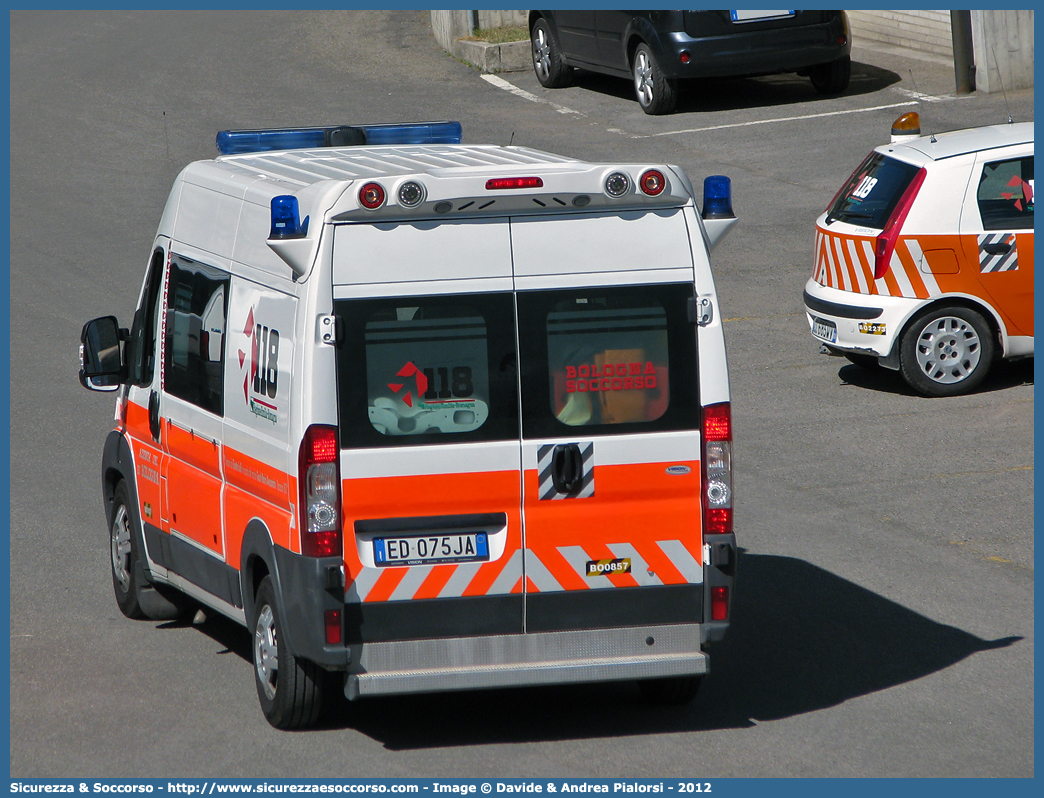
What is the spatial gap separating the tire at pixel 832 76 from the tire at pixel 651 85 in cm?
205

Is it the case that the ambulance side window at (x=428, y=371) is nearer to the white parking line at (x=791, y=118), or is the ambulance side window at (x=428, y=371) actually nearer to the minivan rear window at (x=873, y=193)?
the minivan rear window at (x=873, y=193)

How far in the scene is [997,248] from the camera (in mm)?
12305

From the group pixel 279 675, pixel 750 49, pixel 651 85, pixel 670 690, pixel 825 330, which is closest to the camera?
pixel 279 675

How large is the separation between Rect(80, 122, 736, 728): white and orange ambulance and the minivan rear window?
6.02m

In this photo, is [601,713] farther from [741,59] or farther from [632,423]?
[741,59]

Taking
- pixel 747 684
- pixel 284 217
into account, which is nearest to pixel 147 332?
pixel 284 217

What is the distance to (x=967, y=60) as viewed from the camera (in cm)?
2195

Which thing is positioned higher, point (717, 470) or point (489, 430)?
point (489, 430)

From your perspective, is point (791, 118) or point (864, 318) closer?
point (864, 318)

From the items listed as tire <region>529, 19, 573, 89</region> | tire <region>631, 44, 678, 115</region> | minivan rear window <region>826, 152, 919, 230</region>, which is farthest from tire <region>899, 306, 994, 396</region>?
tire <region>529, 19, 573, 89</region>

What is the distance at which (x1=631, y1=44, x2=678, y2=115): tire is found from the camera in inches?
868

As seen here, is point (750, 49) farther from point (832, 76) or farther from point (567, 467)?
point (567, 467)

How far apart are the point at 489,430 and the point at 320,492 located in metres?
0.72

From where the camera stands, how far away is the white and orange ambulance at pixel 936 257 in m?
12.3
